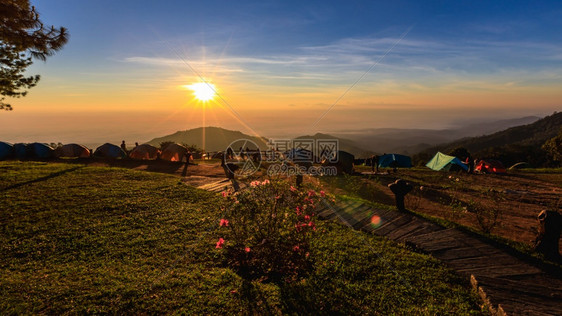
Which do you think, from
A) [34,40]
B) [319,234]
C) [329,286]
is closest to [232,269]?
[329,286]

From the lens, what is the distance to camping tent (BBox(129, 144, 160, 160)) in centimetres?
2708

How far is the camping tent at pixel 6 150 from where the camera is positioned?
24.6 meters

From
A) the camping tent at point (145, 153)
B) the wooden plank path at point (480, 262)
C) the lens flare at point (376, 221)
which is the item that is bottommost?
the wooden plank path at point (480, 262)

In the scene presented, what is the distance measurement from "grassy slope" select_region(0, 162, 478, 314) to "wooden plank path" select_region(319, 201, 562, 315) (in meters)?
0.39

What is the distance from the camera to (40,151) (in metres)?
25.5

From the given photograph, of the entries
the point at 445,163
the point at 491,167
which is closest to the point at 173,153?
the point at 445,163

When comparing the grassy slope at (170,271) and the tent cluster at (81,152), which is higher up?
the tent cluster at (81,152)

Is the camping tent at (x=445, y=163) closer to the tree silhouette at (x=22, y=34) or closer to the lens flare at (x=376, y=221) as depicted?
the lens flare at (x=376, y=221)

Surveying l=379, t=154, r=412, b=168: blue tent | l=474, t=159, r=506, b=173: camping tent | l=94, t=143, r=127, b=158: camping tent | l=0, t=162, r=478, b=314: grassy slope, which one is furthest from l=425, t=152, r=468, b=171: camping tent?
l=94, t=143, r=127, b=158: camping tent

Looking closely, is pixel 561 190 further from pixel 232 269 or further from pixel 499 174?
pixel 232 269

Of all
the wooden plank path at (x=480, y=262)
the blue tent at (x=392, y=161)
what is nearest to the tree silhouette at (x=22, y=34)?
the wooden plank path at (x=480, y=262)

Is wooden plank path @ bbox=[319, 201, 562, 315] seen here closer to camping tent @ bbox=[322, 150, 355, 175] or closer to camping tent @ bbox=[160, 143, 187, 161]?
camping tent @ bbox=[322, 150, 355, 175]

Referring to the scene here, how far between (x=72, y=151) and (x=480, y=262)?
32816mm

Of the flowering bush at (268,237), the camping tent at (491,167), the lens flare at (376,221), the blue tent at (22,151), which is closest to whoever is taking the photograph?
the flowering bush at (268,237)
